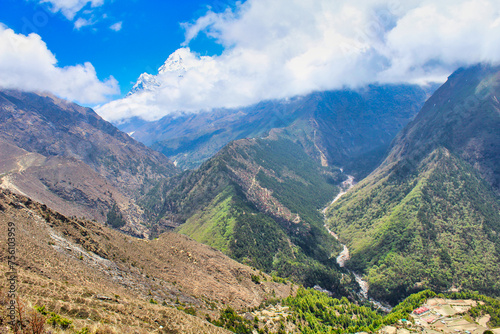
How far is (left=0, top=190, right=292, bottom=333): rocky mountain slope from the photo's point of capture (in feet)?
160

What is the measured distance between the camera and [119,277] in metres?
79.8

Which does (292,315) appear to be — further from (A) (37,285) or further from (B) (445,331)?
(A) (37,285)

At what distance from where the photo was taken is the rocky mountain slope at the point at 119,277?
1917 inches

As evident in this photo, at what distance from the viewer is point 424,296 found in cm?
16725

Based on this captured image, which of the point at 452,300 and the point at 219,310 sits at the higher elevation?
the point at 452,300

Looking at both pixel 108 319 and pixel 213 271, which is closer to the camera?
pixel 108 319

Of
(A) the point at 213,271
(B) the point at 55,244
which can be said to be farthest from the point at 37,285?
(A) the point at 213,271

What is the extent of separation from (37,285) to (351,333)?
126509 mm

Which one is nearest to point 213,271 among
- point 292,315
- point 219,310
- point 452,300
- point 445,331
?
point 219,310

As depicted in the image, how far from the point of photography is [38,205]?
93125mm

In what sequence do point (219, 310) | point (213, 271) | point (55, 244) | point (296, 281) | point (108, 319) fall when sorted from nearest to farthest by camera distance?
1. point (108, 319)
2. point (55, 244)
3. point (219, 310)
4. point (213, 271)
5. point (296, 281)

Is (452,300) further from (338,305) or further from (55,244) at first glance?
(55,244)

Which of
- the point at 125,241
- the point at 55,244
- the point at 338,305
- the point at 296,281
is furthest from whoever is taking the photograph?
the point at 296,281

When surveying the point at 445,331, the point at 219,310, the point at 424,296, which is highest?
the point at 424,296
